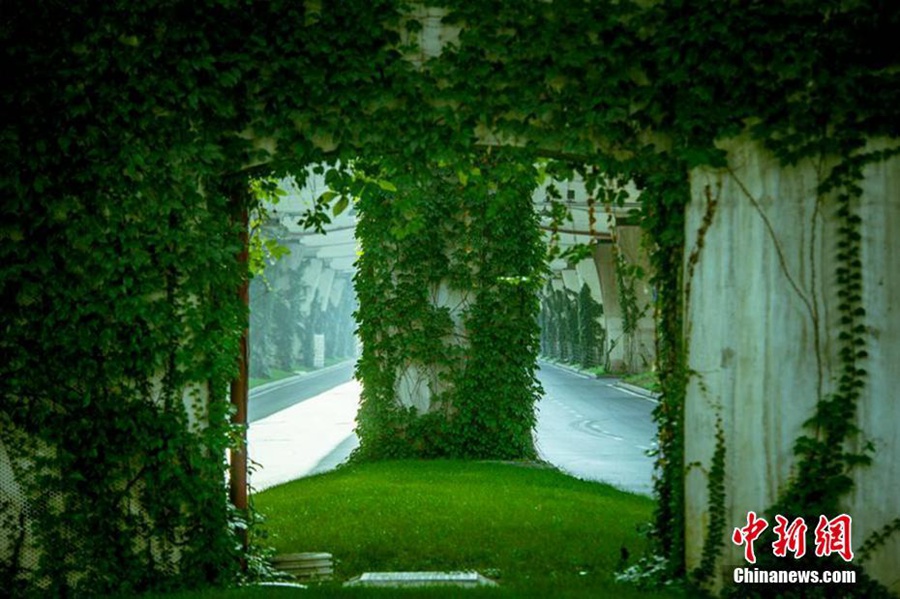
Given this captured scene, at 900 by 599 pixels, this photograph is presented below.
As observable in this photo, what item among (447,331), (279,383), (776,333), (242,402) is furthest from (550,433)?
(279,383)

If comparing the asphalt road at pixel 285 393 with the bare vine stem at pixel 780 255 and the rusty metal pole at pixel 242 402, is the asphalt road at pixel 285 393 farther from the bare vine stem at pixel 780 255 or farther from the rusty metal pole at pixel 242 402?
the bare vine stem at pixel 780 255

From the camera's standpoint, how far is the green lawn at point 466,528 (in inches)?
250

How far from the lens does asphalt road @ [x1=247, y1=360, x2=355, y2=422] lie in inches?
1114

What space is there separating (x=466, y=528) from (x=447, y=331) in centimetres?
553

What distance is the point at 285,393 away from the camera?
1427 inches

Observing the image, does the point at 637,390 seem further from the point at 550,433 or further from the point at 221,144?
the point at 221,144

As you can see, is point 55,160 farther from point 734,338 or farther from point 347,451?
point 347,451

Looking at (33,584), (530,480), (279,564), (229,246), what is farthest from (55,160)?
(530,480)

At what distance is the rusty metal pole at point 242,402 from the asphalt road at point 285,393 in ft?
59.2

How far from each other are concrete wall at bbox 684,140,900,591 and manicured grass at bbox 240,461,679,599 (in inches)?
44.5

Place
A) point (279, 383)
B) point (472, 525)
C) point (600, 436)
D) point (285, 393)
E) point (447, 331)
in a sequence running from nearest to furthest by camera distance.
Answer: point (472, 525)
point (447, 331)
point (600, 436)
point (285, 393)
point (279, 383)

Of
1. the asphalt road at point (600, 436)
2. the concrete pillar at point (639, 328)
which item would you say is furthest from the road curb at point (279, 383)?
the concrete pillar at point (639, 328)

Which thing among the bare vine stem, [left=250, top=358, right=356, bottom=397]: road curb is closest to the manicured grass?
the bare vine stem

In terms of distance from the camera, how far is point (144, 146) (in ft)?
19.5
